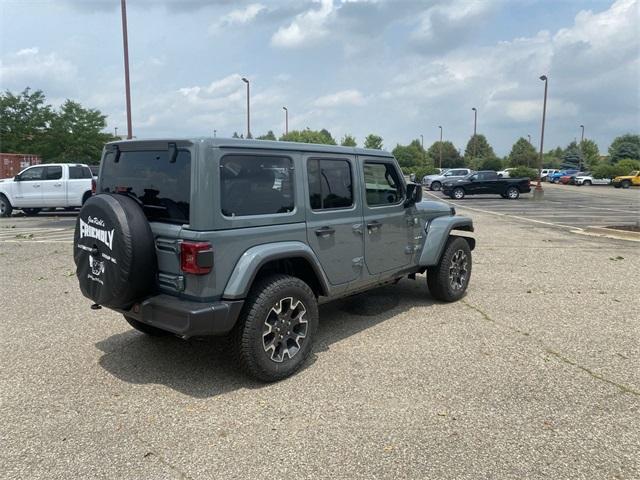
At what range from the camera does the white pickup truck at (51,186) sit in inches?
630

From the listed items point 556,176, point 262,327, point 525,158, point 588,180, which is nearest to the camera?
point 262,327

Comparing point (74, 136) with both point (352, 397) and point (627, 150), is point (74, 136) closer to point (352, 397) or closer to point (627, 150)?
point (352, 397)

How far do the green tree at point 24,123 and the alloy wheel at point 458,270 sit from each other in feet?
101

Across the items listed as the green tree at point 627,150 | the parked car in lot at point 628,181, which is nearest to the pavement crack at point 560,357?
the parked car in lot at point 628,181

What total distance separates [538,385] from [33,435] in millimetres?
3535

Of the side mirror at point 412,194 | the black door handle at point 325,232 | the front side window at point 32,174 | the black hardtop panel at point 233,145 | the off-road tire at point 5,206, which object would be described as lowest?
the off-road tire at point 5,206

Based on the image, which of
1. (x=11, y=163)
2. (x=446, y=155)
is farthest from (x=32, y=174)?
(x=446, y=155)

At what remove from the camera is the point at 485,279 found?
24.4 feet

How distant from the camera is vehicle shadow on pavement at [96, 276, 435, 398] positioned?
3.91 metres

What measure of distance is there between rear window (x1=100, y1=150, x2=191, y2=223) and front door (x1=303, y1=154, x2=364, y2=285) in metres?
1.08

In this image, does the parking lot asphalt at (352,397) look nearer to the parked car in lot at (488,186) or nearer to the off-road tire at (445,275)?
the off-road tire at (445,275)

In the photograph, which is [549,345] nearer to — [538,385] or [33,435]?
[538,385]

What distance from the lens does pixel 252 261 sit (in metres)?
3.63

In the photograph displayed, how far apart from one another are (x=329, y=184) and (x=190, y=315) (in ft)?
5.79
